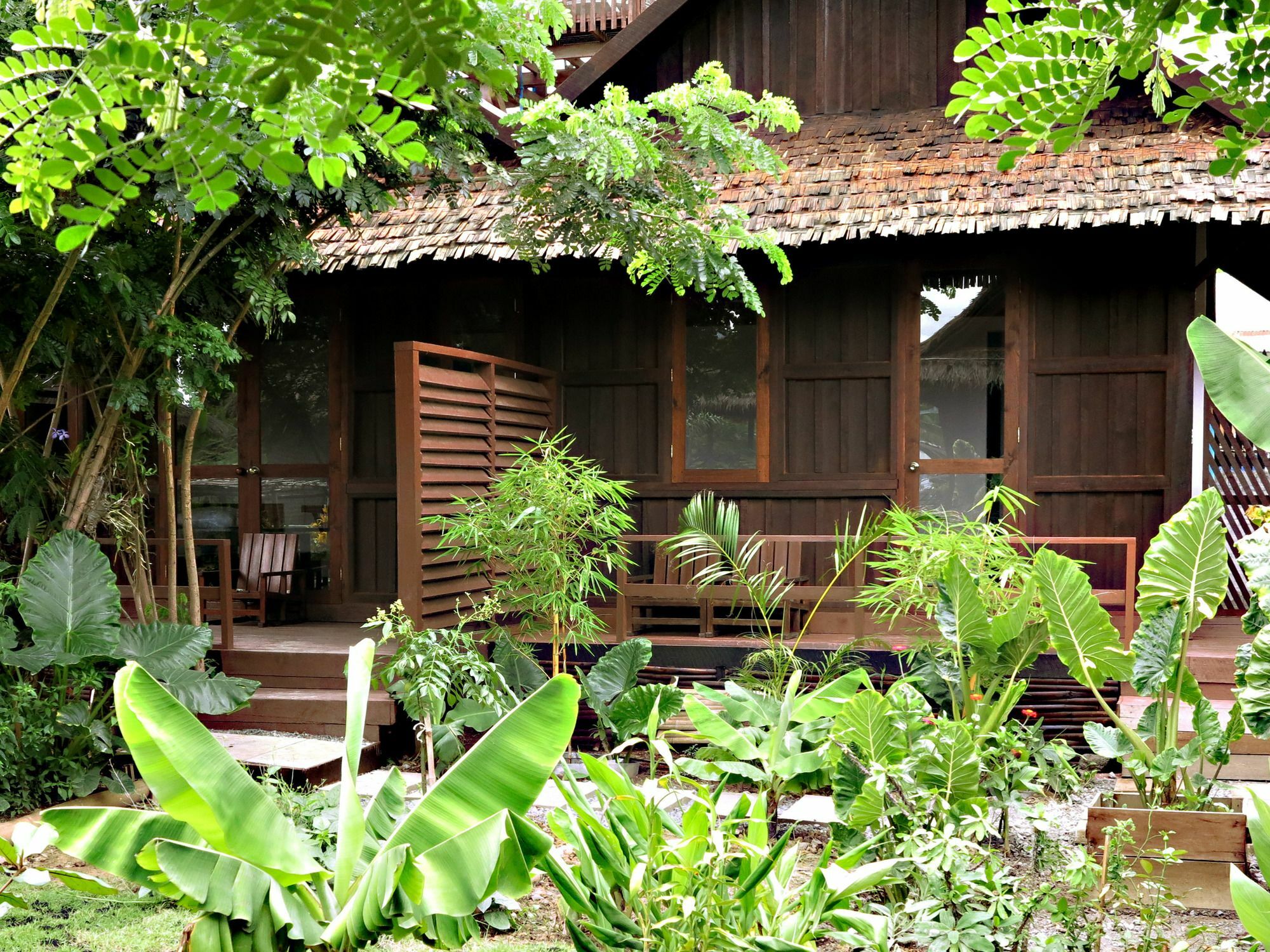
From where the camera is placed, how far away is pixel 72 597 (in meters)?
5.73

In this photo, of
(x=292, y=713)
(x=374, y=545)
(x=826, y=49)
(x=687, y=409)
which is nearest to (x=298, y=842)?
(x=292, y=713)

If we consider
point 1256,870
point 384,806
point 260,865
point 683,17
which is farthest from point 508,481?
point 683,17

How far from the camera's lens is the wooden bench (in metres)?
7.36

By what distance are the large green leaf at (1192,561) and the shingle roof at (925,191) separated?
110 inches

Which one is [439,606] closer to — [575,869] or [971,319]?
[575,869]

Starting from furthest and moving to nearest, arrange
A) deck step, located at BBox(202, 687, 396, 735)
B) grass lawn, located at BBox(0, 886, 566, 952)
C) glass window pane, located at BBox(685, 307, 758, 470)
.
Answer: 1. glass window pane, located at BBox(685, 307, 758, 470)
2. deck step, located at BBox(202, 687, 396, 735)
3. grass lawn, located at BBox(0, 886, 566, 952)

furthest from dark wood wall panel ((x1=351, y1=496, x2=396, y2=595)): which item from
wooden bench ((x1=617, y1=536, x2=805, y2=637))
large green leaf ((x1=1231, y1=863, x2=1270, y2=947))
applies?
large green leaf ((x1=1231, y1=863, x2=1270, y2=947))

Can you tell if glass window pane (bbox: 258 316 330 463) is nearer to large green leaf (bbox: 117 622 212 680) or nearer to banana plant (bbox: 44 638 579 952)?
large green leaf (bbox: 117 622 212 680)

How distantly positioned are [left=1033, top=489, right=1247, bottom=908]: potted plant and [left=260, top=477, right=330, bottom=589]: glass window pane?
20.7 ft

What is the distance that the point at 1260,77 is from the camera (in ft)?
6.22

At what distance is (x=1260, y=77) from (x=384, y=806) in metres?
3.13

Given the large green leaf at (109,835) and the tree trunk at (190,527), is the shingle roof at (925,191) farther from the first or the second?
the large green leaf at (109,835)

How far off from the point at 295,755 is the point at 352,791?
10.0ft

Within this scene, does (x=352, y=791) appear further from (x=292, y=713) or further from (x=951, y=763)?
(x=292, y=713)
